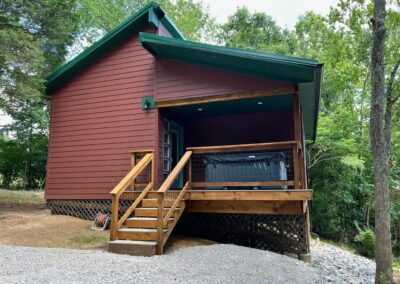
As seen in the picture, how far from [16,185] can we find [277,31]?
20.4 m

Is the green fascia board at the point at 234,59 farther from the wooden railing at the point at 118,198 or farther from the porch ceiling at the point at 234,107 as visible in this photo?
the wooden railing at the point at 118,198

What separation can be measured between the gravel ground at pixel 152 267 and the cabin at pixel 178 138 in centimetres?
62

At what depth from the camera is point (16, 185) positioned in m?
17.0

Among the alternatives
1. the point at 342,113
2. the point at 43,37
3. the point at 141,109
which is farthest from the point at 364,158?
the point at 43,37

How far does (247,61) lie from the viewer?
6.71m

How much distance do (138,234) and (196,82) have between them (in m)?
3.70

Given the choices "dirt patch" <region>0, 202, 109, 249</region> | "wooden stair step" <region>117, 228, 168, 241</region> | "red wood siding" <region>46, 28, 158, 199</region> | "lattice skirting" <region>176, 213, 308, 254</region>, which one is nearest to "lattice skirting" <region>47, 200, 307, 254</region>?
"lattice skirting" <region>176, 213, 308, 254</region>

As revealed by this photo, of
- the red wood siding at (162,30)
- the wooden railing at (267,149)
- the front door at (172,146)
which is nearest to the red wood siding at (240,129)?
the front door at (172,146)

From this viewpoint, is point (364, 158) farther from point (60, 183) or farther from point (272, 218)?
point (60, 183)

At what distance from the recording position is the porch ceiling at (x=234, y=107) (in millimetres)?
7949

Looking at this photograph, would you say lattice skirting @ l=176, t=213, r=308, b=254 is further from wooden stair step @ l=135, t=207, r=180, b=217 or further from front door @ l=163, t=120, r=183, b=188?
wooden stair step @ l=135, t=207, r=180, b=217

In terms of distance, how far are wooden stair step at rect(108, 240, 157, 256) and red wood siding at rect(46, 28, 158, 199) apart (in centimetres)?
292

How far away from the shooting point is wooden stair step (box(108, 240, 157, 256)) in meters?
5.18

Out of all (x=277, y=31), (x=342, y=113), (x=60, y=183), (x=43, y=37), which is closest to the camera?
(x=60, y=183)
